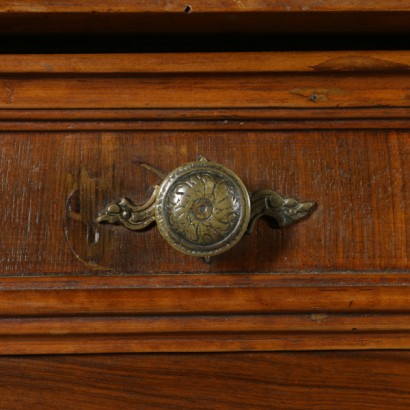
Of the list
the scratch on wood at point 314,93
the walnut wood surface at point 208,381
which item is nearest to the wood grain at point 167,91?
the scratch on wood at point 314,93

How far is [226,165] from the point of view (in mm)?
458

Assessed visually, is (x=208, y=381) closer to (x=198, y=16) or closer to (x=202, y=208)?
(x=202, y=208)

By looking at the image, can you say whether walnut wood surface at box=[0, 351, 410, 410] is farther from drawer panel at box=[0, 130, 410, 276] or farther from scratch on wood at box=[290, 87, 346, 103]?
scratch on wood at box=[290, 87, 346, 103]

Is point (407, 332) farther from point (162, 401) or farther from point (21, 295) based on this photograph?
point (21, 295)

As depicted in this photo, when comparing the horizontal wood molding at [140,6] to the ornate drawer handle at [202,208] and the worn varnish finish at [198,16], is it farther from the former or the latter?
the ornate drawer handle at [202,208]

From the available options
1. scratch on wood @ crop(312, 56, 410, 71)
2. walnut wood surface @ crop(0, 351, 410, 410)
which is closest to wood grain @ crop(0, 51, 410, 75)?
scratch on wood @ crop(312, 56, 410, 71)

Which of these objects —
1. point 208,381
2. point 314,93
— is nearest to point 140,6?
point 314,93

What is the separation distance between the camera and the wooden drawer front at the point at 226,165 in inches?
17.5

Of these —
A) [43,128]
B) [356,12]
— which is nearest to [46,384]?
[43,128]

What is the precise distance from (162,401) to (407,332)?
205 millimetres

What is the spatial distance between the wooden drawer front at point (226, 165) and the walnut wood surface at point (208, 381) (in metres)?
0.01

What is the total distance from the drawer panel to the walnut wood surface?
8 centimetres

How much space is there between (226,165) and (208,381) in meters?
0.17

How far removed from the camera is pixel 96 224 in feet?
1.47
